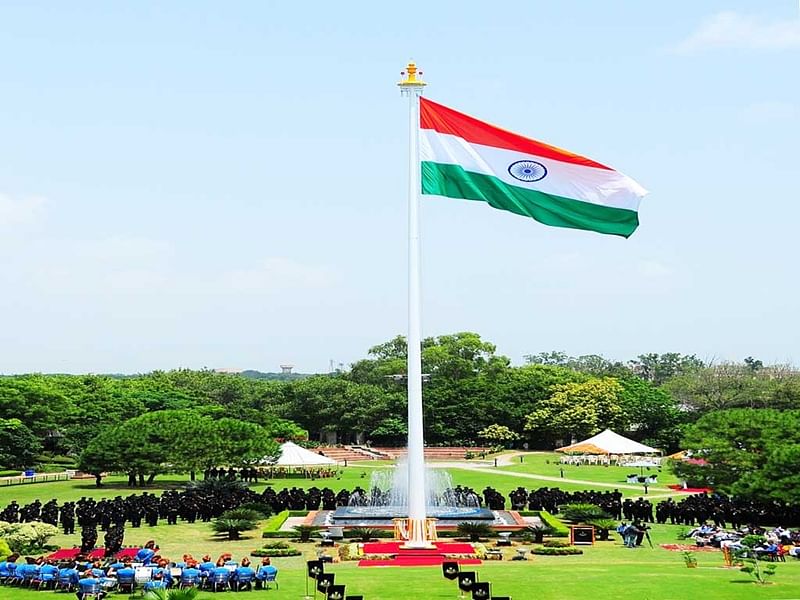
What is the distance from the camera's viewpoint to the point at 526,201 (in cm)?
2350

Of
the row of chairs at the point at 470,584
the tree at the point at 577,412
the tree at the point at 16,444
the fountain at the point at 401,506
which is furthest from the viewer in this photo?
the tree at the point at 577,412

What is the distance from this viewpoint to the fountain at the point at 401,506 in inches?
1399

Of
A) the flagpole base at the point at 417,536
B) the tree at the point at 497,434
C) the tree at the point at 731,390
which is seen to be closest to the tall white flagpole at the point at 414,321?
the flagpole base at the point at 417,536

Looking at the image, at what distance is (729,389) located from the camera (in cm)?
9094

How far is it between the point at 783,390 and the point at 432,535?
63.4 meters

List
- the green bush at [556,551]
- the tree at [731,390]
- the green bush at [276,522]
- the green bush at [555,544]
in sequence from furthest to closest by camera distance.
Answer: the tree at [731,390], the green bush at [276,522], the green bush at [555,544], the green bush at [556,551]

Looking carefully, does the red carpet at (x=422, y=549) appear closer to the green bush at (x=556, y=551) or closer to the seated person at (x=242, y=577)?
the green bush at (x=556, y=551)

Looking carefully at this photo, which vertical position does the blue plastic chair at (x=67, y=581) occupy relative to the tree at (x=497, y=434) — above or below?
below

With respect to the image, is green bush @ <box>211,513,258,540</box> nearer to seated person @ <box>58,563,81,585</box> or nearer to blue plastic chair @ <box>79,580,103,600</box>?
seated person @ <box>58,563,81,585</box>

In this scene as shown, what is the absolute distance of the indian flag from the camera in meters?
22.6

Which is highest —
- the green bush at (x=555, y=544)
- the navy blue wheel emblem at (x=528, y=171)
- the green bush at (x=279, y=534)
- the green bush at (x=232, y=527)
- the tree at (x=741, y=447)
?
the navy blue wheel emblem at (x=528, y=171)

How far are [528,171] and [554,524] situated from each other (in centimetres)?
1527

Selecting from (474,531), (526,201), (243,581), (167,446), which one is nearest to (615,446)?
(167,446)

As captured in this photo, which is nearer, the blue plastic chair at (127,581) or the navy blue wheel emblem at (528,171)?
the blue plastic chair at (127,581)
